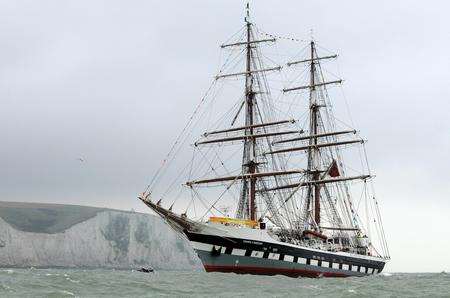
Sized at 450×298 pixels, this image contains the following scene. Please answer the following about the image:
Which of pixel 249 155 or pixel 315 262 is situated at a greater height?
pixel 249 155

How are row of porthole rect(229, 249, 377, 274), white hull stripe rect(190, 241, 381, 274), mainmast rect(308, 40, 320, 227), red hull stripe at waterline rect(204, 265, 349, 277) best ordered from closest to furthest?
red hull stripe at waterline rect(204, 265, 349, 277) → white hull stripe rect(190, 241, 381, 274) → row of porthole rect(229, 249, 377, 274) → mainmast rect(308, 40, 320, 227)

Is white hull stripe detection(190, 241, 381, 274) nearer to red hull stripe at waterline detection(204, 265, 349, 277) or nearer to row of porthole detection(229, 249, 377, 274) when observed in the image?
row of porthole detection(229, 249, 377, 274)

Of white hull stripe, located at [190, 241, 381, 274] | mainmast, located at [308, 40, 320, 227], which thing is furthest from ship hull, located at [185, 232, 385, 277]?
mainmast, located at [308, 40, 320, 227]

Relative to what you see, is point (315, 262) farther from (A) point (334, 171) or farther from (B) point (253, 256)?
(A) point (334, 171)

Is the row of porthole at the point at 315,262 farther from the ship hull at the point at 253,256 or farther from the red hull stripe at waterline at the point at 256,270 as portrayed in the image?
the red hull stripe at waterline at the point at 256,270

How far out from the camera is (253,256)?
6800cm

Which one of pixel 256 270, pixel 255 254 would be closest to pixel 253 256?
pixel 255 254

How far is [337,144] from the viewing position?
92250mm

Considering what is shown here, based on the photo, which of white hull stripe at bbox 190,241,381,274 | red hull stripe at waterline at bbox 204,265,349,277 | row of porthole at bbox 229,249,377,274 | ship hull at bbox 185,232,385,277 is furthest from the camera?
row of porthole at bbox 229,249,377,274

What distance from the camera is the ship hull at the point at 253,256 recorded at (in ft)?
220

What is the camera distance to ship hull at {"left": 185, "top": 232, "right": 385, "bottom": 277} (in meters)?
67.1

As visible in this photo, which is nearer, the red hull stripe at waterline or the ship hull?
the red hull stripe at waterline

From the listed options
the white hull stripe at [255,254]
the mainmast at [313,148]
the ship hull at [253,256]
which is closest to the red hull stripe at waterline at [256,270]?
the ship hull at [253,256]

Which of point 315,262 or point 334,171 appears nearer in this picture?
point 315,262
